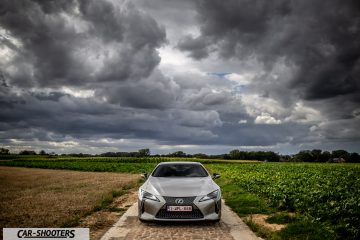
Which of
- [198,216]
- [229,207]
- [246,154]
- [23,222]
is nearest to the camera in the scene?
[198,216]

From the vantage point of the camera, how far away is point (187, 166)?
33.2 ft

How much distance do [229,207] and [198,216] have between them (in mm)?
4550

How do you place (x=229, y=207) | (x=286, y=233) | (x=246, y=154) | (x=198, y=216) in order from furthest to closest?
(x=246, y=154) → (x=229, y=207) → (x=198, y=216) → (x=286, y=233)

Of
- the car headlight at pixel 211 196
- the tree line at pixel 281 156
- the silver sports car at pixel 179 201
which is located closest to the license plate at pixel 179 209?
the silver sports car at pixel 179 201

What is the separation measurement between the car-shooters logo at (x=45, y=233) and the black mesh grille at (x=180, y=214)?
1.74m

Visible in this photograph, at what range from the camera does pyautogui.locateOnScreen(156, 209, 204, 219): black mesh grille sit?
7.73 meters

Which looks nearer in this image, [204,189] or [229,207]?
[204,189]

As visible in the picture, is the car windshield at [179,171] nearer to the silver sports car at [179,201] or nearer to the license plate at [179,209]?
the silver sports car at [179,201]

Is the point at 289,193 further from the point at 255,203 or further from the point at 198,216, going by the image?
the point at 198,216

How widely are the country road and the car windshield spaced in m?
1.49

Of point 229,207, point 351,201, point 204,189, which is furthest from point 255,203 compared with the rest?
point 204,189

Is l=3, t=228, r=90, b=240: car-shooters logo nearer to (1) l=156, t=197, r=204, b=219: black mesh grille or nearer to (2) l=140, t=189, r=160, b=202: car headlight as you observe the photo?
(2) l=140, t=189, r=160, b=202: car headlight

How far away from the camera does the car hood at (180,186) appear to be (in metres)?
7.96

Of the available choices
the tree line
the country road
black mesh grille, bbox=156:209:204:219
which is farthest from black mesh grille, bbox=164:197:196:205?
the tree line
